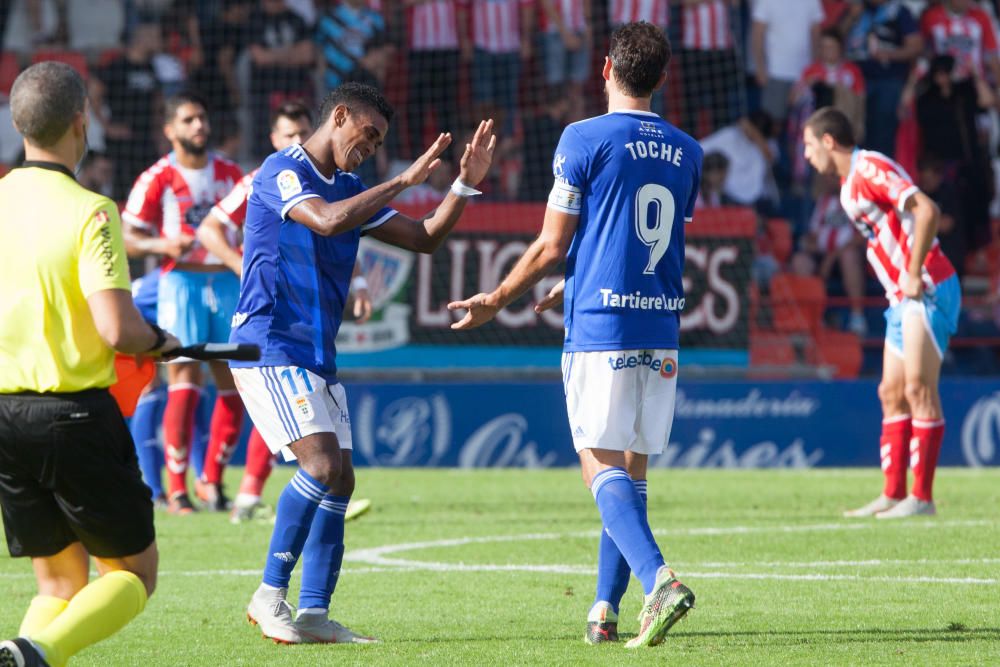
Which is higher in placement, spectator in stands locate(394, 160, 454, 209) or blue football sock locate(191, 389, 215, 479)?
spectator in stands locate(394, 160, 454, 209)

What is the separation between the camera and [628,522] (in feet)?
17.8

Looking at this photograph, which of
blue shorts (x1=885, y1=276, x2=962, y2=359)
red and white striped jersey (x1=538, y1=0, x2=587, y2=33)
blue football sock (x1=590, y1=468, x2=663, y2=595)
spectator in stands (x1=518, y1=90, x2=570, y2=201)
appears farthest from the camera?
red and white striped jersey (x1=538, y1=0, x2=587, y2=33)

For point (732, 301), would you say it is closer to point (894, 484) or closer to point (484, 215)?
point (484, 215)

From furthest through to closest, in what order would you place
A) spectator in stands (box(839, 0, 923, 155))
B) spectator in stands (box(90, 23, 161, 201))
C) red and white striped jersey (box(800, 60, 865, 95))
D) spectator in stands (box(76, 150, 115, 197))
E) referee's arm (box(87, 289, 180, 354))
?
spectator in stands (box(839, 0, 923, 155)) → red and white striped jersey (box(800, 60, 865, 95)) → spectator in stands (box(90, 23, 161, 201)) → spectator in stands (box(76, 150, 115, 197)) → referee's arm (box(87, 289, 180, 354))

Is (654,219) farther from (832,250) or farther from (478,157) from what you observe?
(832,250)

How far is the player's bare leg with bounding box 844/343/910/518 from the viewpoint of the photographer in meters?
10.1

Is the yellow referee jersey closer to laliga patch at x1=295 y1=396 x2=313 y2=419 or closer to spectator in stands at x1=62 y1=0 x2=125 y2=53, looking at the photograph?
laliga patch at x1=295 y1=396 x2=313 y2=419

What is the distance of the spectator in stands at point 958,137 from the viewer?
59.7 feet

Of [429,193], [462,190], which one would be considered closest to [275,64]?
[429,193]

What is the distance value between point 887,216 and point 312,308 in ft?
16.4

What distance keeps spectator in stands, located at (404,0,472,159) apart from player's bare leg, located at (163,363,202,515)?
7398 mm

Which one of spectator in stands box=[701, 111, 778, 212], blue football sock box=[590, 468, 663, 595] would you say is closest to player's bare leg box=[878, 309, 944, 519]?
blue football sock box=[590, 468, 663, 595]

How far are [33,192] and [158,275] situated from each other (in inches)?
253

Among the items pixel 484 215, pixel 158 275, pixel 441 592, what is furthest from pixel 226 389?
pixel 484 215
